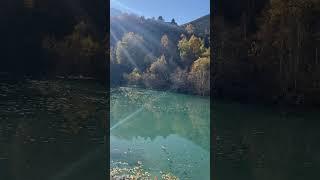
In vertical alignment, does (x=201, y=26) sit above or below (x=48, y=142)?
above

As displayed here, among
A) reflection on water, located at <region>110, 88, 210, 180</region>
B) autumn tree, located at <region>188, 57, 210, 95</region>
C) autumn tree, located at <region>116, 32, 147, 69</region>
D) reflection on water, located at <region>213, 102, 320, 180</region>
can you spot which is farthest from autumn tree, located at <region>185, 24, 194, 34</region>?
reflection on water, located at <region>213, 102, 320, 180</region>

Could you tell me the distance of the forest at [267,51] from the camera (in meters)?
15.2

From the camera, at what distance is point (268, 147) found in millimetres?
7465

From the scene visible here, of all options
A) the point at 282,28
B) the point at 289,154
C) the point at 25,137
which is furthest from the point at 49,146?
the point at 282,28

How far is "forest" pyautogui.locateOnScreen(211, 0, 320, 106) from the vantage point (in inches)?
598

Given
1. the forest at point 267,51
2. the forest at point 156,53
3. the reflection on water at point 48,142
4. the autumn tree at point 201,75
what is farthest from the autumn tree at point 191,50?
the reflection on water at point 48,142

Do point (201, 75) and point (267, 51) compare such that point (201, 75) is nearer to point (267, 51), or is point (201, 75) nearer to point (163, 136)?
point (267, 51)

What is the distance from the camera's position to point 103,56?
71.5 feet

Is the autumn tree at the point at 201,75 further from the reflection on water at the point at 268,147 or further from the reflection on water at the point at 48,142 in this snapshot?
the reflection on water at the point at 268,147

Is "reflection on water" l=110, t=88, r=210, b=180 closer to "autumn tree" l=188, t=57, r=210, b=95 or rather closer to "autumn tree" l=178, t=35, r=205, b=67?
"autumn tree" l=188, t=57, r=210, b=95

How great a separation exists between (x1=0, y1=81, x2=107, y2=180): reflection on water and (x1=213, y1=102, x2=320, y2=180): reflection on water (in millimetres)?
1851

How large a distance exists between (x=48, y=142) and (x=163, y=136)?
11.8 feet

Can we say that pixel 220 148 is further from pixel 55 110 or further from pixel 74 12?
pixel 74 12

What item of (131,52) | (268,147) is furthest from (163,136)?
(131,52)
